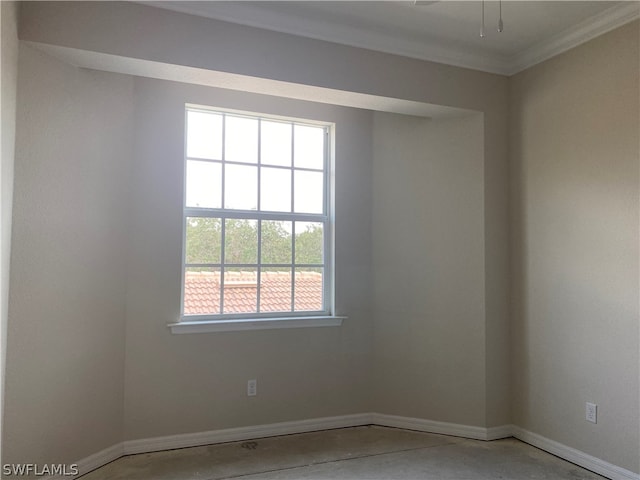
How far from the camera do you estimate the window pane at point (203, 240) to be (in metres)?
3.21

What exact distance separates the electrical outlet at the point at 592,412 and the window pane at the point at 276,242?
7.06ft

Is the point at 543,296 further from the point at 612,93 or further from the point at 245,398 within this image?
the point at 245,398

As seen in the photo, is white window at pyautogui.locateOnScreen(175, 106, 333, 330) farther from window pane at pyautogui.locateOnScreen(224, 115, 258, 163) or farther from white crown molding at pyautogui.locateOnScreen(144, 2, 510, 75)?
white crown molding at pyautogui.locateOnScreen(144, 2, 510, 75)

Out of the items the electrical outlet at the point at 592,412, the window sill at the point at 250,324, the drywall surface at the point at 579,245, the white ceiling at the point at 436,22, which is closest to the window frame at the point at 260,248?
the window sill at the point at 250,324

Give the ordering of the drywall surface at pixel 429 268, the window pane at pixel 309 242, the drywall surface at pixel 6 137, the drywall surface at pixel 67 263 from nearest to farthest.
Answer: the drywall surface at pixel 6 137 < the drywall surface at pixel 67 263 < the drywall surface at pixel 429 268 < the window pane at pixel 309 242

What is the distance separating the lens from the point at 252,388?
325cm

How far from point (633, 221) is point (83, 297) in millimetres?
3160

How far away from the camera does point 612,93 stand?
8.86ft

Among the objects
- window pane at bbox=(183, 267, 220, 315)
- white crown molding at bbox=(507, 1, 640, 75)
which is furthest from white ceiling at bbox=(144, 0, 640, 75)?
window pane at bbox=(183, 267, 220, 315)

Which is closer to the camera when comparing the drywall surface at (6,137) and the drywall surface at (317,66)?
the drywall surface at (6,137)

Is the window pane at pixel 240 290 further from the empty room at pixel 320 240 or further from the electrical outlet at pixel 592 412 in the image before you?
the electrical outlet at pixel 592 412

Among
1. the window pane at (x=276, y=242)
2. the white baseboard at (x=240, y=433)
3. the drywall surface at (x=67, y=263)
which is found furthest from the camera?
the window pane at (x=276, y=242)

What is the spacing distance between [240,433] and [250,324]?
754mm

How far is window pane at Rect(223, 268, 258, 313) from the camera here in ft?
10.8
